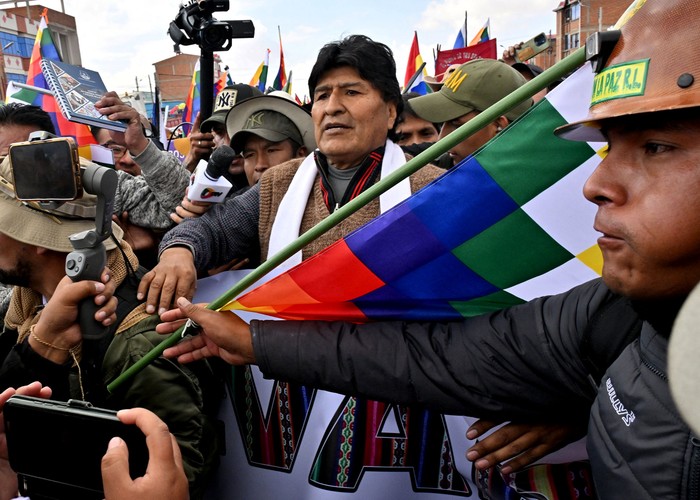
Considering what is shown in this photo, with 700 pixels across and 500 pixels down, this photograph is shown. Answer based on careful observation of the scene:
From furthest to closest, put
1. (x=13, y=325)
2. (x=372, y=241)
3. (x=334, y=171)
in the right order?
(x=334, y=171), (x=13, y=325), (x=372, y=241)

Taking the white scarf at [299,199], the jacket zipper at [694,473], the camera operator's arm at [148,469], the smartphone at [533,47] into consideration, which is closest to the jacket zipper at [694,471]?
the jacket zipper at [694,473]

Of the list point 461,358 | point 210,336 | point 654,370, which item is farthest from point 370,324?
point 654,370

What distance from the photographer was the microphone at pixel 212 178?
1946 millimetres

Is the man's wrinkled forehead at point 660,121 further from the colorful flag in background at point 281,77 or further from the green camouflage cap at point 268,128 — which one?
the colorful flag in background at point 281,77

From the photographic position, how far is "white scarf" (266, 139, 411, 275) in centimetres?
192

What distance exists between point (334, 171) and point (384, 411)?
2.93 feet

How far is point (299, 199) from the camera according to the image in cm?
202

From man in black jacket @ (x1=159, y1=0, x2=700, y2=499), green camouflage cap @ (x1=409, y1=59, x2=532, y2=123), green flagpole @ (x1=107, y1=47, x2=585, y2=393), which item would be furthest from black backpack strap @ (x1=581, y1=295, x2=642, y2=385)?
green camouflage cap @ (x1=409, y1=59, x2=532, y2=123)

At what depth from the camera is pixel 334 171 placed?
6.98 feet

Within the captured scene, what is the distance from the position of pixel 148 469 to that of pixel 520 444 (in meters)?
0.89

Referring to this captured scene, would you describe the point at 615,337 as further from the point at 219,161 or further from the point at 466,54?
the point at 466,54

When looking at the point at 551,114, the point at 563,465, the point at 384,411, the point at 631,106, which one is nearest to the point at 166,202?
the point at 384,411

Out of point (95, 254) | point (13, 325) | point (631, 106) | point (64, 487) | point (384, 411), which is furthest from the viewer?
point (13, 325)

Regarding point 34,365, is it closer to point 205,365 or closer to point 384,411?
point 205,365
